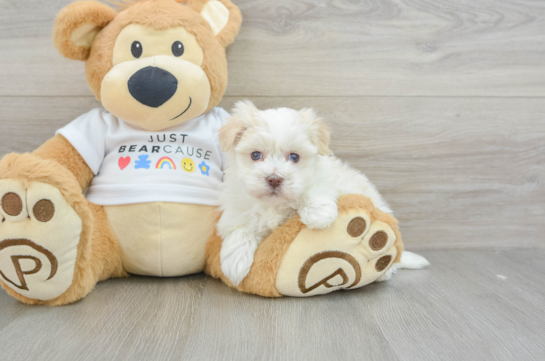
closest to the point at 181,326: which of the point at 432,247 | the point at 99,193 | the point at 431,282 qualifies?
the point at 99,193

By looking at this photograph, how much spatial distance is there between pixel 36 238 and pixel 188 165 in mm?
395

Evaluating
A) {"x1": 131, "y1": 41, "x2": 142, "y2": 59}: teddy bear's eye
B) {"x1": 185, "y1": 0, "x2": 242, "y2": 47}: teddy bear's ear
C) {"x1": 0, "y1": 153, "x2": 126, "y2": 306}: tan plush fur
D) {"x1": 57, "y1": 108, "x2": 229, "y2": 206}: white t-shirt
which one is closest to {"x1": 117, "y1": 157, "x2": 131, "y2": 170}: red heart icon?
{"x1": 57, "y1": 108, "x2": 229, "y2": 206}: white t-shirt

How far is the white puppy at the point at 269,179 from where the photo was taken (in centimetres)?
89

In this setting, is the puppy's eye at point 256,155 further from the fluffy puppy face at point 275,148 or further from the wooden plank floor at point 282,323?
the wooden plank floor at point 282,323

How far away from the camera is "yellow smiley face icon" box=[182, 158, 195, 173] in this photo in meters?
1.09

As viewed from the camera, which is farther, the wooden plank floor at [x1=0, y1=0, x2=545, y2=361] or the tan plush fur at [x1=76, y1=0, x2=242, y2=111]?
the wooden plank floor at [x1=0, y1=0, x2=545, y2=361]

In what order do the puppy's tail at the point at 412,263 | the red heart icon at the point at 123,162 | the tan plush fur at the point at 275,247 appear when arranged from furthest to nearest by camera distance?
the puppy's tail at the point at 412,263 < the red heart icon at the point at 123,162 < the tan plush fur at the point at 275,247

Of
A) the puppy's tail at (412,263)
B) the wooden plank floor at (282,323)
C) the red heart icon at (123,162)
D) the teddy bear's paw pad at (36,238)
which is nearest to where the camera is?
the wooden plank floor at (282,323)

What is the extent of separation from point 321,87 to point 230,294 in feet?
2.37

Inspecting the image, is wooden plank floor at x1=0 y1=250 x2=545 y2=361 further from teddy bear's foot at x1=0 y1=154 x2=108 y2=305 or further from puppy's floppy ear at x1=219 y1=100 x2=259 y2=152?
puppy's floppy ear at x1=219 y1=100 x2=259 y2=152

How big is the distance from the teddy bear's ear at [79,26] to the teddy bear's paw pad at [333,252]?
2.45 ft

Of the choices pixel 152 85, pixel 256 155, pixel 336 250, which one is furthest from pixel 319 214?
pixel 152 85

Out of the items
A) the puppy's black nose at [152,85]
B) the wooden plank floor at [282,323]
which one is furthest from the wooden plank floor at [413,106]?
the puppy's black nose at [152,85]

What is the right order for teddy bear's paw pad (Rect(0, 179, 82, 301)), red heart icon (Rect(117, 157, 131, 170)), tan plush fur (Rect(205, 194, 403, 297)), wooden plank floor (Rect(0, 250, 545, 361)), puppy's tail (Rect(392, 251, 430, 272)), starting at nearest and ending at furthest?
wooden plank floor (Rect(0, 250, 545, 361))
teddy bear's paw pad (Rect(0, 179, 82, 301))
tan plush fur (Rect(205, 194, 403, 297))
red heart icon (Rect(117, 157, 131, 170))
puppy's tail (Rect(392, 251, 430, 272))
